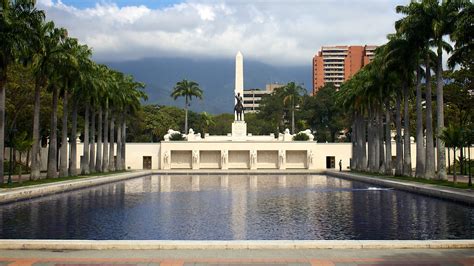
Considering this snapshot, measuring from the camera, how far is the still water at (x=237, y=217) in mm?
15242

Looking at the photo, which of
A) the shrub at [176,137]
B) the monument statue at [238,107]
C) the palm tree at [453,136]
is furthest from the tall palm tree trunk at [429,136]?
the shrub at [176,137]

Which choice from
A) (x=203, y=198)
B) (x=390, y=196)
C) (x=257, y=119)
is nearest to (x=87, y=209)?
(x=203, y=198)

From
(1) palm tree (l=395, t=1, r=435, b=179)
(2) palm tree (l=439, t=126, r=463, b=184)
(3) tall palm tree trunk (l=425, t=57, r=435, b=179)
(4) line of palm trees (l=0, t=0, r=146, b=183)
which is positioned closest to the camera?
(4) line of palm trees (l=0, t=0, r=146, b=183)

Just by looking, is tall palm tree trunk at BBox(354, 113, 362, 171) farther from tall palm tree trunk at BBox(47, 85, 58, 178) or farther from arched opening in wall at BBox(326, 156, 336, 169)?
tall palm tree trunk at BBox(47, 85, 58, 178)

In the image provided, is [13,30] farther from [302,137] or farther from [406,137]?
[302,137]

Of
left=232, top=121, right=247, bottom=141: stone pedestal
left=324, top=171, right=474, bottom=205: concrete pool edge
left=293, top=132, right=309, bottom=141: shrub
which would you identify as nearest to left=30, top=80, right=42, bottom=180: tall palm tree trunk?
left=324, top=171, right=474, bottom=205: concrete pool edge

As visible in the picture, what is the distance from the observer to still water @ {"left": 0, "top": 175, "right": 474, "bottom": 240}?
50.0ft

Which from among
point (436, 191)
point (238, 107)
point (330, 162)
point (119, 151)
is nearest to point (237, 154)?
point (238, 107)

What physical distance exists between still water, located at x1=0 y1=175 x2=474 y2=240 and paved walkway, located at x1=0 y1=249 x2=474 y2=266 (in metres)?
3.15

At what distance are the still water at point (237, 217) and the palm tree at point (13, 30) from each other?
921 centimetres

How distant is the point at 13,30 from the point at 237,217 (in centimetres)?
2056

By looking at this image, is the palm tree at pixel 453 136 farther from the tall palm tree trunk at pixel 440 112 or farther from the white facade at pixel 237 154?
the white facade at pixel 237 154

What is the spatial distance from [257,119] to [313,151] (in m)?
44.9

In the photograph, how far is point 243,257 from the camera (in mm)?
10953
